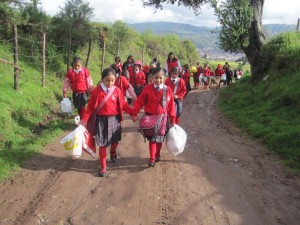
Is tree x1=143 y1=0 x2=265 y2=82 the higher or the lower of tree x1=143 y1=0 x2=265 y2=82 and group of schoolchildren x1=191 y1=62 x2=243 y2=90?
the higher

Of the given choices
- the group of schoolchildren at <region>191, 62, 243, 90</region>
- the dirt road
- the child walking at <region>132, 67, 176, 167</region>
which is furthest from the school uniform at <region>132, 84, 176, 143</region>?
the group of schoolchildren at <region>191, 62, 243, 90</region>

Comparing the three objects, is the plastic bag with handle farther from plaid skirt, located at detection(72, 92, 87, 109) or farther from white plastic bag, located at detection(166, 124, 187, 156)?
plaid skirt, located at detection(72, 92, 87, 109)

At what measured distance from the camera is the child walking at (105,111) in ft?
19.3

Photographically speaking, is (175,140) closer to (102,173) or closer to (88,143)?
(102,173)

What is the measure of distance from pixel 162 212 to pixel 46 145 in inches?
157

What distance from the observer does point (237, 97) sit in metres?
14.0

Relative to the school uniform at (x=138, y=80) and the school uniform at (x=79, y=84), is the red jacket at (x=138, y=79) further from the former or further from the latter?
the school uniform at (x=79, y=84)

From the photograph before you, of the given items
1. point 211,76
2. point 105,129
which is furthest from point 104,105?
point 211,76

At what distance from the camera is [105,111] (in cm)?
593

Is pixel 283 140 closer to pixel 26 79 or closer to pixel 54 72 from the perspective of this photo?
pixel 26 79

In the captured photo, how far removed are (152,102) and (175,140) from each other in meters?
0.77

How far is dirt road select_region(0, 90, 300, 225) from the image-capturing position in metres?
4.62

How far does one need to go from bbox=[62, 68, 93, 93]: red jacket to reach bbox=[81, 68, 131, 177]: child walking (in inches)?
110

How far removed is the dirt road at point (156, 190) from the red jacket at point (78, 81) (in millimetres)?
1686
